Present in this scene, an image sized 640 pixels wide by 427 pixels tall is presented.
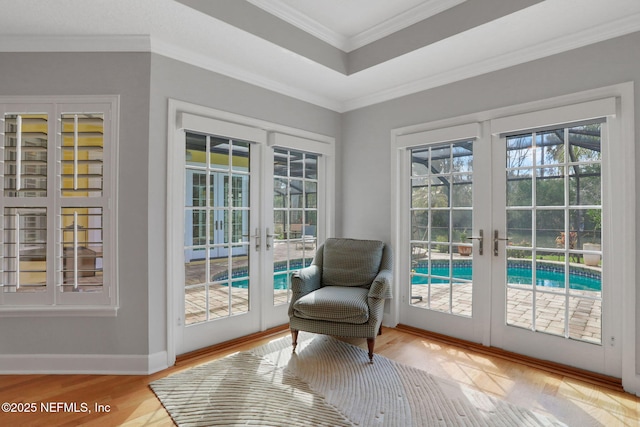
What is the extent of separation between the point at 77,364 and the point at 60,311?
0.41 m

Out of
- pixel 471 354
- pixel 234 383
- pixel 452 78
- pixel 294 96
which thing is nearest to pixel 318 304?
pixel 234 383

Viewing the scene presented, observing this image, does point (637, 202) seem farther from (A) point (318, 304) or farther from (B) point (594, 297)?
(A) point (318, 304)

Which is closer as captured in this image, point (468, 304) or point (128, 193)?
point (128, 193)

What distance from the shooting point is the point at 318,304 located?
2.67 meters

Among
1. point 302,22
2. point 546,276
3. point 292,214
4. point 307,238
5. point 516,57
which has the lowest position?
point 546,276

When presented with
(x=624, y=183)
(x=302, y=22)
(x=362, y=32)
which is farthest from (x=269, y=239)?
(x=624, y=183)

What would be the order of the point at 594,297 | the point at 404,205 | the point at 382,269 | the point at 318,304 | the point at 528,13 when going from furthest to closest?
the point at 404,205 → the point at 382,269 → the point at 318,304 → the point at 594,297 → the point at 528,13

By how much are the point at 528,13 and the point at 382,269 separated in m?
2.26

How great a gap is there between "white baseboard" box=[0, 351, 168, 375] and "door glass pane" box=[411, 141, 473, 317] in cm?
249

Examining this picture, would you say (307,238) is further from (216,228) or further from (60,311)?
(60,311)

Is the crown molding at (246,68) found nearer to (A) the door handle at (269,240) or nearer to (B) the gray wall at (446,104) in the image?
(B) the gray wall at (446,104)

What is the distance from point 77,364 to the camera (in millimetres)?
2422

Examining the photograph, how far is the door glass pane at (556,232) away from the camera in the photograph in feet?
7.98

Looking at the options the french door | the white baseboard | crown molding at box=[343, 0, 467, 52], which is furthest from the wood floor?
crown molding at box=[343, 0, 467, 52]
